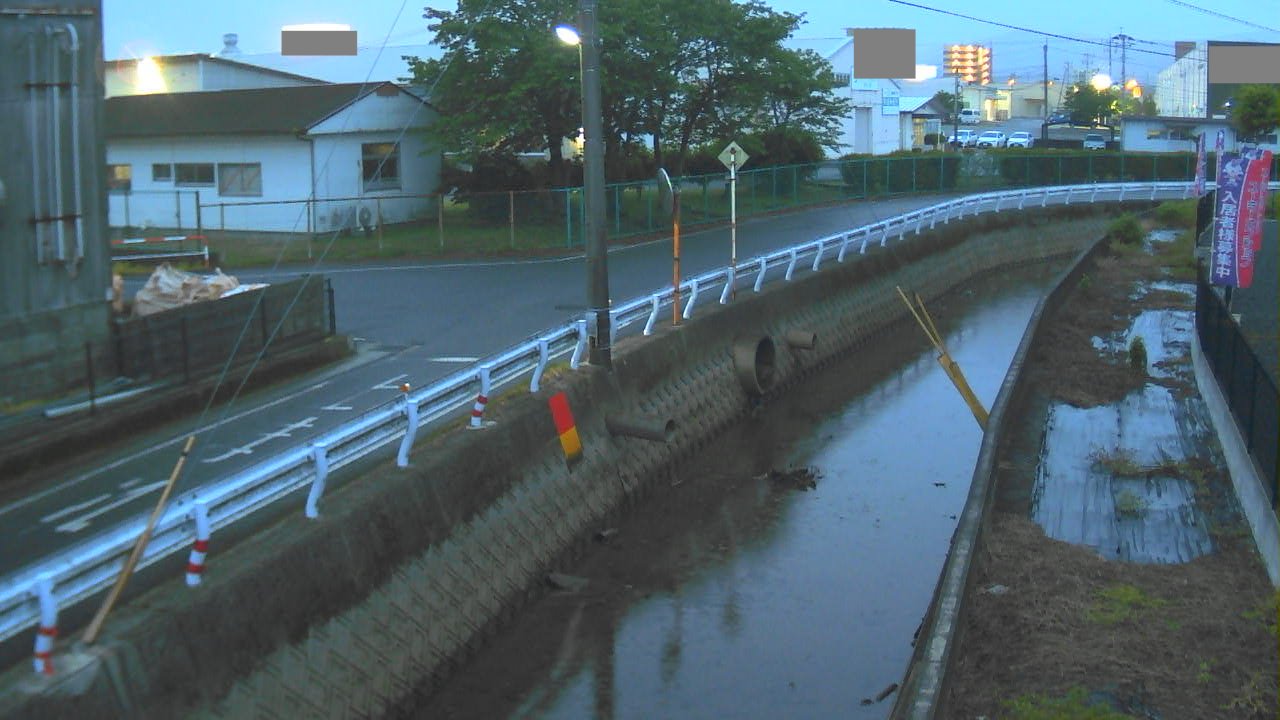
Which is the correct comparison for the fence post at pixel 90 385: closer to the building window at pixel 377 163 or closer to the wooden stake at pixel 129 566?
the wooden stake at pixel 129 566

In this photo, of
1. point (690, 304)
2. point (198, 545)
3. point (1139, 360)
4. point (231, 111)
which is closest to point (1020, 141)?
point (231, 111)

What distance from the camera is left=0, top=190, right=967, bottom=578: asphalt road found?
41.9 ft

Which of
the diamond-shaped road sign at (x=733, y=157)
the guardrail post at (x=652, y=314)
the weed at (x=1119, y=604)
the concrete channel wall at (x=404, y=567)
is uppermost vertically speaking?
the diamond-shaped road sign at (x=733, y=157)

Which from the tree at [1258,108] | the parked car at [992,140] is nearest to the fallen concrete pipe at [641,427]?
the tree at [1258,108]

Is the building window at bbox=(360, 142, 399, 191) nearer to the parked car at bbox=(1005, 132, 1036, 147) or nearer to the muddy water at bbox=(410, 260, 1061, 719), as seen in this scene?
the muddy water at bbox=(410, 260, 1061, 719)

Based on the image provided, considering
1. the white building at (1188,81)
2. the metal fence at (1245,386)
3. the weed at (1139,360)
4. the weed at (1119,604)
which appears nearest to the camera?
the weed at (1119,604)

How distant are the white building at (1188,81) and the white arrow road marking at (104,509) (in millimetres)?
57457

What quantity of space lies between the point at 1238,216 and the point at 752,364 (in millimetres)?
8338

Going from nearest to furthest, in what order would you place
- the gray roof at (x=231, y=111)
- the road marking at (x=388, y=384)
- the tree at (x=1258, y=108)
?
1. the road marking at (x=388, y=384)
2. the gray roof at (x=231, y=111)
3. the tree at (x=1258, y=108)

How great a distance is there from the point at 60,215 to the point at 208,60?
32761mm

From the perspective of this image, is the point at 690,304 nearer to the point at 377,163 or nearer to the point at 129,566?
the point at 129,566

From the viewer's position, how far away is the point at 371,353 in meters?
20.8

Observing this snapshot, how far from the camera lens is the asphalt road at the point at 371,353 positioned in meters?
12.8

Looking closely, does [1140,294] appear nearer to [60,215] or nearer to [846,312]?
[846,312]
